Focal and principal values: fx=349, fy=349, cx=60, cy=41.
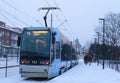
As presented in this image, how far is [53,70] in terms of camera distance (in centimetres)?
2331

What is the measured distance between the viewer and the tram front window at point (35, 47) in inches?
867

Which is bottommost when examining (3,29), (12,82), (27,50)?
(12,82)

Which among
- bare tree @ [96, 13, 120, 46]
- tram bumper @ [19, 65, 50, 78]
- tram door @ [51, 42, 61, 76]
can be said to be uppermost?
bare tree @ [96, 13, 120, 46]

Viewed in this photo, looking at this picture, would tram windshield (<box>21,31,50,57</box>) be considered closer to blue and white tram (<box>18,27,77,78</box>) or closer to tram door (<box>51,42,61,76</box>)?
blue and white tram (<box>18,27,77,78</box>)

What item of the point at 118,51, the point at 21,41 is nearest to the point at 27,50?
→ the point at 21,41

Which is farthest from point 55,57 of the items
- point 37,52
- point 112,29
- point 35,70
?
point 112,29

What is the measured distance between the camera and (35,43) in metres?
22.5

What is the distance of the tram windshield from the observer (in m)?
22.2

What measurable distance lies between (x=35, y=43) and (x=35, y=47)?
0.28m

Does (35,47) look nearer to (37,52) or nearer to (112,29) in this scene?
(37,52)

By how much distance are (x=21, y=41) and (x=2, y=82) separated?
3.96 m

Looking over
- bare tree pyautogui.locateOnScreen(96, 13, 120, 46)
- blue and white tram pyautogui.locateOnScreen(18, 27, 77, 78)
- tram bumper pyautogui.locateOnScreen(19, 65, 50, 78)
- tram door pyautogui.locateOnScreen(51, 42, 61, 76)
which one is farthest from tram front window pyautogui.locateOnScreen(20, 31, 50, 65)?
bare tree pyautogui.locateOnScreen(96, 13, 120, 46)

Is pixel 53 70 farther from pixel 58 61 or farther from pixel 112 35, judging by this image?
pixel 112 35

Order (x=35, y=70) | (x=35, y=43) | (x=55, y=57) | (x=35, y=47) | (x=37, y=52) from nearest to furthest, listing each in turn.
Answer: (x=35, y=70), (x=37, y=52), (x=35, y=47), (x=35, y=43), (x=55, y=57)
